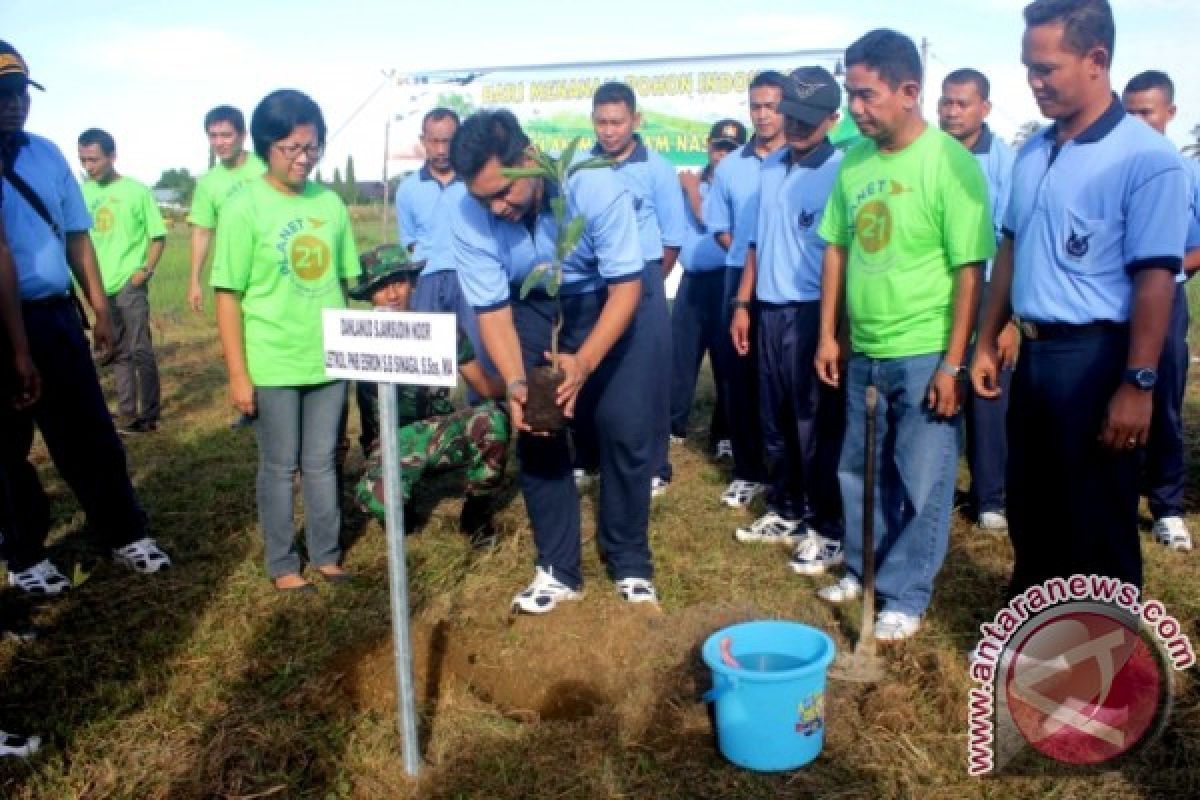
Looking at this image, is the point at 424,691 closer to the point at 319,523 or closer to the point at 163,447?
the point at 319,523

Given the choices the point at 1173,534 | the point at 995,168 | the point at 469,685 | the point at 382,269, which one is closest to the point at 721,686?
the point at 469,685

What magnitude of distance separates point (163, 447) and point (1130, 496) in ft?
18.9

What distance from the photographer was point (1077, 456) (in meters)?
2.72

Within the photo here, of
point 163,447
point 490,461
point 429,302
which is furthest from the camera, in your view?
point 163,447

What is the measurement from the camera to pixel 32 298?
3.78 meters

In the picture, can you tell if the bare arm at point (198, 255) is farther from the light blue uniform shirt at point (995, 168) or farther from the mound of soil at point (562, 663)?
the light blue uniform shirt at point (995, 168)

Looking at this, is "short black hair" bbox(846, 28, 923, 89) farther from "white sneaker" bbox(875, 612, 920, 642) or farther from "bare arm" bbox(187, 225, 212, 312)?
"bare arm" bbox(187, 225, 212, 312)

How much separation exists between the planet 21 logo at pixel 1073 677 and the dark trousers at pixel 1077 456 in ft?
0.38

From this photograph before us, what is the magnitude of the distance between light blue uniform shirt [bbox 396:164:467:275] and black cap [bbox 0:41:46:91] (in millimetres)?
2113

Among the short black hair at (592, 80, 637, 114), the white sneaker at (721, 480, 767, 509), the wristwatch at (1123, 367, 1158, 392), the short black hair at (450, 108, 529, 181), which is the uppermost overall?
the short black hair at (592, 80, 637, 114)

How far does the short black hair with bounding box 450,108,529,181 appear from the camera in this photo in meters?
2.82

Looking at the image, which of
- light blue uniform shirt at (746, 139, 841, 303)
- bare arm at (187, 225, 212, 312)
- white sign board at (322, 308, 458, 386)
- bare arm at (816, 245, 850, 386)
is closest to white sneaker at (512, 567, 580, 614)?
bare arm at (816, 245, 850, 386)

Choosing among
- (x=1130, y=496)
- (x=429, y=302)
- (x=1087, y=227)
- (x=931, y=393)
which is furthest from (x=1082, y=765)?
(x=429, y=302)

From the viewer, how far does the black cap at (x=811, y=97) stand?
3.82 meters
